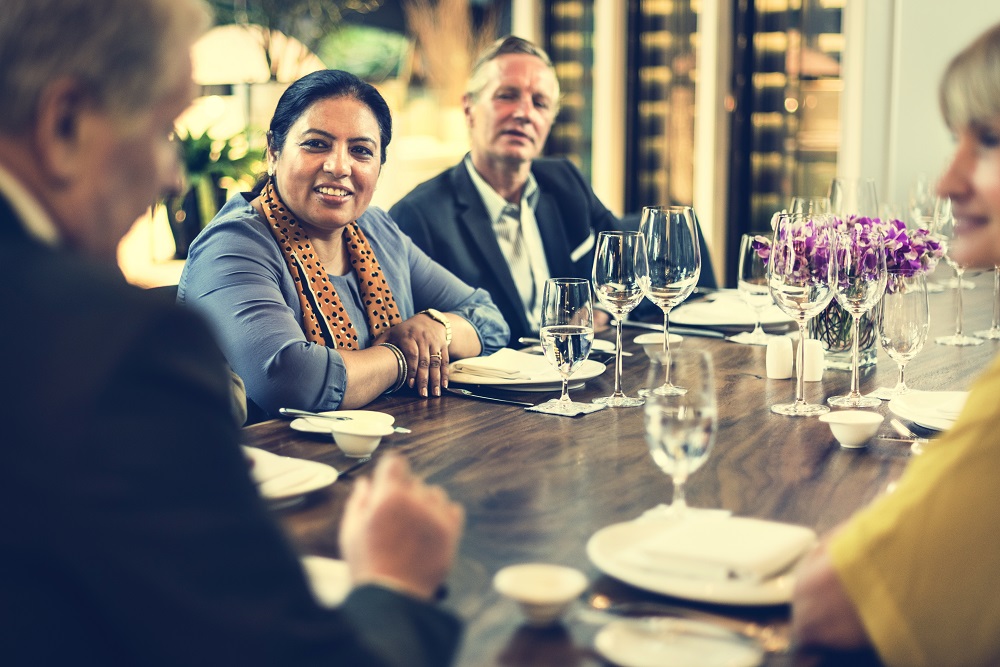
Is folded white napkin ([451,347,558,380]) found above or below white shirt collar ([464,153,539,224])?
below

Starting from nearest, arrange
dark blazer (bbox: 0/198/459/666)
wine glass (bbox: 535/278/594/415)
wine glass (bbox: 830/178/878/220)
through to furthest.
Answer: dark blazer (bbox: 0/198/459/666) < wine glass (bbox: 535/278/594/415) < wine glass (bbox: 830/178/878/220)

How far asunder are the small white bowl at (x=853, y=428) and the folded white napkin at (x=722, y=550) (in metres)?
0.44

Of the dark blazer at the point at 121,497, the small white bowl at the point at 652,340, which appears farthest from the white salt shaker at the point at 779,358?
the dark blazer at the point at 121,497

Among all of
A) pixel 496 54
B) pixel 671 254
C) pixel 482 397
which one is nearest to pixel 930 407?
pixel 671 254

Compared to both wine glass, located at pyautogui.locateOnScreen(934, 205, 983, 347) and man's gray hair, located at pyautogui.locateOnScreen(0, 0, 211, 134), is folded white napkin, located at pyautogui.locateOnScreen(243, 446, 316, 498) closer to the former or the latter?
man's gray hair, located at pyautogui.locateOnScreen(0, 0, 211, 134)

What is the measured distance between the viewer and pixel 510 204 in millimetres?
3334

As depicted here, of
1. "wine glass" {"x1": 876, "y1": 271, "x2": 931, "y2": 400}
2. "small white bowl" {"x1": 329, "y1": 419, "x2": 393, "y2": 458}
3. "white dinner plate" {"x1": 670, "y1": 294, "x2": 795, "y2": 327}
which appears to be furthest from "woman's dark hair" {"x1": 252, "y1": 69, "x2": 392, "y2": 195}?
"wine glass" {"x1": 876, "y1": 271, "x2": 931, "y2": 400}

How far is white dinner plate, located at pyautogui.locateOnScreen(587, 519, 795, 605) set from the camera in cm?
101

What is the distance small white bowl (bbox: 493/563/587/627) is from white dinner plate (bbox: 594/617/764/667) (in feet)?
0.15

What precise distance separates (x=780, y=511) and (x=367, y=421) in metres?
0.63

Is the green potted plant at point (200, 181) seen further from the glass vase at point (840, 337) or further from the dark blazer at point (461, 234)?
the glass vase at point (840, 337)

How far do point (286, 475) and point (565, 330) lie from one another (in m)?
0.58

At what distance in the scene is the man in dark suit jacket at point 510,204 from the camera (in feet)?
10.1

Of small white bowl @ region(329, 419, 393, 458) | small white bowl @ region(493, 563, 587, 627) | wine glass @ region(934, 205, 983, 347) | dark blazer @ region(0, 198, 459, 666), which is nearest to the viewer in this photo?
dark blazer @ region(0, 198, 459, 666)
